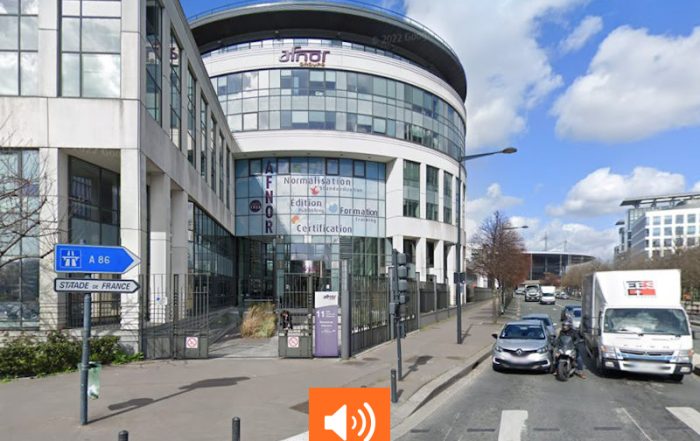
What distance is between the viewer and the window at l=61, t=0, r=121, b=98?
15.5m

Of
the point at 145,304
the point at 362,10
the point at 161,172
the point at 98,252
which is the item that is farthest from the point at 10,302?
the point at 362,10

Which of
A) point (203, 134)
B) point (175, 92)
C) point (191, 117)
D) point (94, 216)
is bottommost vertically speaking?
point (94, 216)

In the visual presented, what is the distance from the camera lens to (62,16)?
15.6m

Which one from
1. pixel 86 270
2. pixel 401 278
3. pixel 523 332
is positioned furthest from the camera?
pixel 523 332

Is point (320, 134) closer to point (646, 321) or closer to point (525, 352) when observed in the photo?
point (525, 352)

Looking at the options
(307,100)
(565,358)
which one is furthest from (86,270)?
(307,100)

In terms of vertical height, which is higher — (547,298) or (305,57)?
(305,57)

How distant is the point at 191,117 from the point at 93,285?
17265mm

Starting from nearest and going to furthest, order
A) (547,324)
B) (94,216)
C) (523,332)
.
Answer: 1. (523,332)
2. (94,216)
3. (547,324)

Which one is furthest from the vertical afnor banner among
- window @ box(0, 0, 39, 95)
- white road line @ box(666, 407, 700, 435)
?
window @ box(0, 0, 39, 95)

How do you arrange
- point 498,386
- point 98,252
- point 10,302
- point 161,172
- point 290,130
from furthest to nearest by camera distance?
point 290,130
point 161,172
point 10,302
point 498,386
point 98,252

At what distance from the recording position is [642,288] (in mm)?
14148

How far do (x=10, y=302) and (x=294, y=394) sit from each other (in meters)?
9.37

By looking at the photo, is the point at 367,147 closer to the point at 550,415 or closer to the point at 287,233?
the point at 287,233
